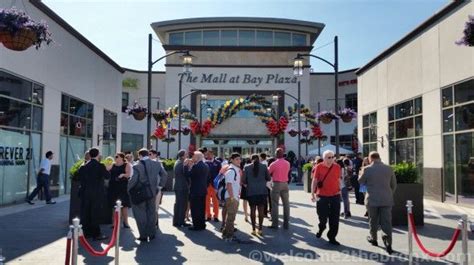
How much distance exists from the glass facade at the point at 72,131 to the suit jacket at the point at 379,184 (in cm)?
1358

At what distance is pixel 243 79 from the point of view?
134 ft

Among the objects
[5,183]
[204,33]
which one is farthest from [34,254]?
[204,33]

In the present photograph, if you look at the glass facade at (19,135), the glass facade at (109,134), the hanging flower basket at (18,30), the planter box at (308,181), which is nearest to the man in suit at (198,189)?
the hanging flower basket at (18,30)

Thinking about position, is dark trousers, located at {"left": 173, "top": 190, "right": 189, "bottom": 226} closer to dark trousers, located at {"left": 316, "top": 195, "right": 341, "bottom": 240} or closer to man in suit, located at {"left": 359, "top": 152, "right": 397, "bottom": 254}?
dark trousers, located at {"left": 316, "top": 195, "right": 341, "bottom": 240}

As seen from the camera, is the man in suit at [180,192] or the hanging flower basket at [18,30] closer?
the hanging flower basket at [18,30]

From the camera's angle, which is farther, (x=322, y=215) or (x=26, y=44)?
Answer: (x=322, y=215)

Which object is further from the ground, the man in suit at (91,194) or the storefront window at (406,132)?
the storefront window at (406,132)

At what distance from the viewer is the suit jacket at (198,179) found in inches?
416

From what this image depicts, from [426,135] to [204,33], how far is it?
1191 inches

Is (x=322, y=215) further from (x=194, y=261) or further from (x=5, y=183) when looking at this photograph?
(x=5, y=183)

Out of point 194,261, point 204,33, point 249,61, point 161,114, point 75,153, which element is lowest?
point 194,261

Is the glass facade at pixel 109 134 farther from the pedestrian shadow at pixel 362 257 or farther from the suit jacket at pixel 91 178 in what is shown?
the pedestrian shadow at pixel 362 257

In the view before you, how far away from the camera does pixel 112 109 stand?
1028 inches

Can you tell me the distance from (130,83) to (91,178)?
3553 cm
